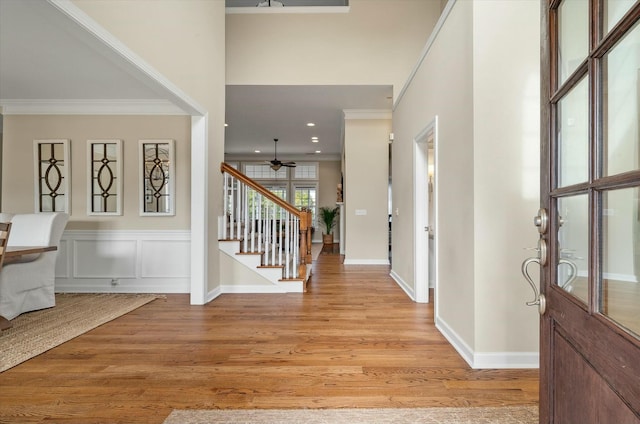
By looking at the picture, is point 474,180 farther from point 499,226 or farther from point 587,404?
point 587,404

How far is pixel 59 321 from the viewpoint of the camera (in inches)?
124

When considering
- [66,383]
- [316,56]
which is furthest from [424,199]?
[66,383]

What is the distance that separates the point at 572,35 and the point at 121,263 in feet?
16.2

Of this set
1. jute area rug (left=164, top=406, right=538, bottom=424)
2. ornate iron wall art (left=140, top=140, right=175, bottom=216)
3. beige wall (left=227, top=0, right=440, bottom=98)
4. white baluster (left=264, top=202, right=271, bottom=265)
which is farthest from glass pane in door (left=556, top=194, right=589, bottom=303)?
beige wall (left=227, top=0, right=440, bottom=98)

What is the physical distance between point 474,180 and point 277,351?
1.90 m

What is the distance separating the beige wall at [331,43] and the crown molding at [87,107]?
1244mm

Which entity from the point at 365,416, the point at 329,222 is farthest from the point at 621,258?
the point at 329,222

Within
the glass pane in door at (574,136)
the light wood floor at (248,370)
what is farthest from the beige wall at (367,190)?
the glass pane in door at (574,136)

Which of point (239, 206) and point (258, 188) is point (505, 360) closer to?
point (258, 188)

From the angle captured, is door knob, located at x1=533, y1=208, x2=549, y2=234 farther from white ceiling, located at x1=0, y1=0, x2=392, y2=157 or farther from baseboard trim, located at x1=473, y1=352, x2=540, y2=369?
white ceiling, located at x1=0, y1=0, x2=392, y2=157

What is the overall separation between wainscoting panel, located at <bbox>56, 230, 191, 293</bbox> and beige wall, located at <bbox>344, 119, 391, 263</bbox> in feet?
10.8

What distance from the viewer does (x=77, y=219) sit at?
435 cm

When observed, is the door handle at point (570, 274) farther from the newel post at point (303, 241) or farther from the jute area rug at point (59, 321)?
the newel post at point (303, 241)

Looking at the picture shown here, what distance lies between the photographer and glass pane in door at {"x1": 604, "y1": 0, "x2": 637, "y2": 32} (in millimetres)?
695
